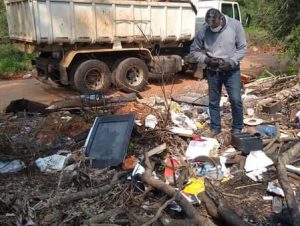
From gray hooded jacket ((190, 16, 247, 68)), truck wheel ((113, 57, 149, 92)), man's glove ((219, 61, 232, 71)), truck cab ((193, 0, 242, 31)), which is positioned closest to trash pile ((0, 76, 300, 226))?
man's glove ((219, 61, 232, 71))

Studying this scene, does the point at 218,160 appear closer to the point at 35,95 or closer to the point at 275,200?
the point at 275,200

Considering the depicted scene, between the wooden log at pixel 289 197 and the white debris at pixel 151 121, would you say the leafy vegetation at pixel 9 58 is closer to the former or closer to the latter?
the white debris at pixel 151 121

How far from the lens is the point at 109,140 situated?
538cm

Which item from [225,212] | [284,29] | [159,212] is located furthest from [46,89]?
[225,212]

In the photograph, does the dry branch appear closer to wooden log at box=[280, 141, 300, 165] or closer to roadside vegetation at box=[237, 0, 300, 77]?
wooden log at box=[280, 141, 300, 165]

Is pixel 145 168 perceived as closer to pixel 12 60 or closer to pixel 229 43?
pixel 229 43

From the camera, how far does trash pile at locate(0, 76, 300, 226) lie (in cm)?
385

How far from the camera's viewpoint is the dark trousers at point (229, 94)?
19.7ft

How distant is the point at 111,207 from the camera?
4016 mm

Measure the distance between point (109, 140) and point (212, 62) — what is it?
1.82m

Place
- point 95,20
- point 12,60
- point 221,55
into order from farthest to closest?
point 12,60 → point 95,20 → point 221,55

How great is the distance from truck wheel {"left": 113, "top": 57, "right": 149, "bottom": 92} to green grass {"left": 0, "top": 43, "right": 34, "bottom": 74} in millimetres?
4475

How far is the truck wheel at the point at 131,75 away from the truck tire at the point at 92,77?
0.29 m

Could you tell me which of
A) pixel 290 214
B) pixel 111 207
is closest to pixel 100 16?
pixel 111 207
